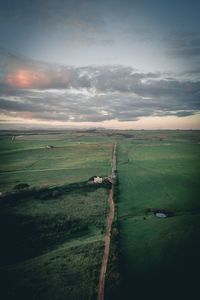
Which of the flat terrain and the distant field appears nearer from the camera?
the flat terrain

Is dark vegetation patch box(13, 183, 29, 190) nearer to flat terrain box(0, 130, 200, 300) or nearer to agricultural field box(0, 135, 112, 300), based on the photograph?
agricultural field box(0, 135, 112, 300)

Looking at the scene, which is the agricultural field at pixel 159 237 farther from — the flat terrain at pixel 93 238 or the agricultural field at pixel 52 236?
the agricultural field at pixel 52 236

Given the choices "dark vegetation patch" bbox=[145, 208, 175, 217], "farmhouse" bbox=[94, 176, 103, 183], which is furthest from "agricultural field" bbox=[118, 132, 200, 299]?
"farmhouse" bbox=[94, 176, 103, 183]

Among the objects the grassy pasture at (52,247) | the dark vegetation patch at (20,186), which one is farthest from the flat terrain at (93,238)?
the dark vegetation patch at (20,186)

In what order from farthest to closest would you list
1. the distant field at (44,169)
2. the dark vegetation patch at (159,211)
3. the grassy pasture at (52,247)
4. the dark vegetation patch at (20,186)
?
1. the distant field at (44,169)
2. the dark vegetation patch at (20,186)
3. the dark vegetation patch at (159,211)
4. the grassy pasture at (52,247)

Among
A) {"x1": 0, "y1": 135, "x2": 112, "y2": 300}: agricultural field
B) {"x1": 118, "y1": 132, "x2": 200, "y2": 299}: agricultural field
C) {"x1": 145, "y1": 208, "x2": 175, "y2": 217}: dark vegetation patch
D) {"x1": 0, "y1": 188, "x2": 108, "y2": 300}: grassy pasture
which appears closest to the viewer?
{"x1": 118, "y1": 132, "x2": 200, "y2": 299}: agricultural field

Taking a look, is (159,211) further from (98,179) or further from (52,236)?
(98,179)

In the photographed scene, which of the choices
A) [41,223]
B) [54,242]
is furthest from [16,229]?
[54,242]

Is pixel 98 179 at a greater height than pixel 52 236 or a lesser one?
greater

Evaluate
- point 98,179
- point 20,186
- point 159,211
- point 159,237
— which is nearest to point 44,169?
point 20,186
